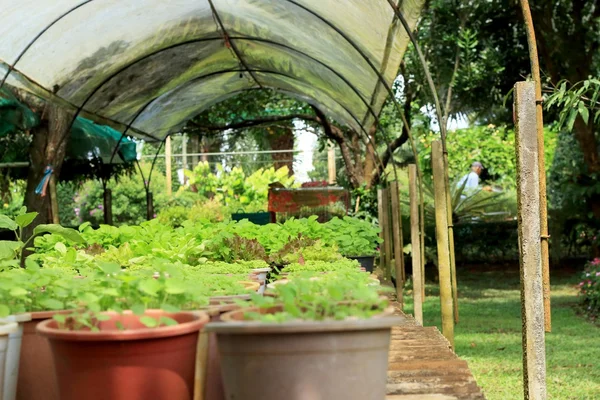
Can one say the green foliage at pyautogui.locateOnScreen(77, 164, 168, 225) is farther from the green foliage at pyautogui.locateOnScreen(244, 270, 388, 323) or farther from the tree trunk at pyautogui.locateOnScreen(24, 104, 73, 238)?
the green foliage at pyautogui.locateOnScreen(244, 270, 388, 323)

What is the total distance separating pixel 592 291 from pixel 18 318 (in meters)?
8.66

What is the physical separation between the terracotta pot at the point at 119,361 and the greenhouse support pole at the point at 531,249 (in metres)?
1.85

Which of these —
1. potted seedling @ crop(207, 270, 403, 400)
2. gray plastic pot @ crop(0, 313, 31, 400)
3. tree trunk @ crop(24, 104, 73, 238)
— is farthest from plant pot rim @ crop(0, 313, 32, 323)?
tree trunk @ crop(24, 104, 73, 238)

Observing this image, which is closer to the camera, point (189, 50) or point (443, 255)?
point (443, 255)

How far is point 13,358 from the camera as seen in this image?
2088 millimetres

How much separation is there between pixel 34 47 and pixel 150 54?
2.12m

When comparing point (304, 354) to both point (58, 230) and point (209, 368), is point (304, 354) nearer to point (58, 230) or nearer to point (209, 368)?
point (209, 368)

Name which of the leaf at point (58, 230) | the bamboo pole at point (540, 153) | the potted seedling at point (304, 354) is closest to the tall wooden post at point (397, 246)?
the bamboo pole at point (540, 153)

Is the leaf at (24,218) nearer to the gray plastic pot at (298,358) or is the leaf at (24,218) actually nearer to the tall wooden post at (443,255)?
the gray plastic pot at (298,358)

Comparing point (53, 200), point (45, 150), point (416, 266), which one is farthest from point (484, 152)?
point (416, 266)

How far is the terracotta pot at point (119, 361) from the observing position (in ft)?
5.88

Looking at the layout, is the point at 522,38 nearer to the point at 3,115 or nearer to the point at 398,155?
the point at 3,115

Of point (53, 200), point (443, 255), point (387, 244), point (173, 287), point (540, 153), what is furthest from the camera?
point (53, 200)

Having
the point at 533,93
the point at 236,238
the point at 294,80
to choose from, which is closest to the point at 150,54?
the point at 294,80
